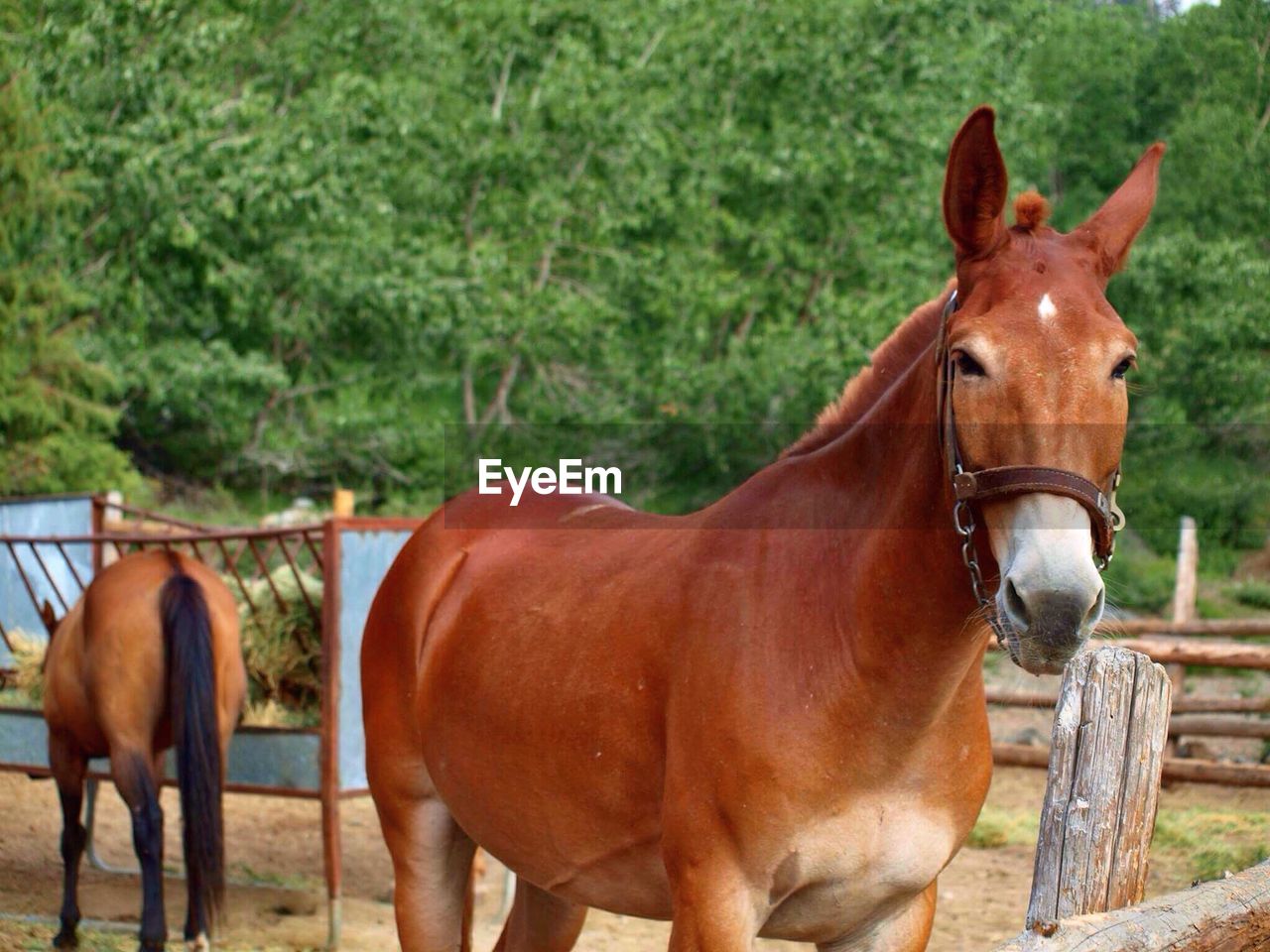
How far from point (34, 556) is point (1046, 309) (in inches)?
279

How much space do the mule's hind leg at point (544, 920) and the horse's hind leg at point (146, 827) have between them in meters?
2.36

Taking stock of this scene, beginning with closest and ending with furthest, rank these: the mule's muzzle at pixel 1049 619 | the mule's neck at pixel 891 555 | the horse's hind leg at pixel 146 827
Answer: the mule's muzzle at pixel 1049 619, the mule's neck at pixel 891 555, the horse's hind leg at pixel 146 827

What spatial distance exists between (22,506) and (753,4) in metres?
13.9

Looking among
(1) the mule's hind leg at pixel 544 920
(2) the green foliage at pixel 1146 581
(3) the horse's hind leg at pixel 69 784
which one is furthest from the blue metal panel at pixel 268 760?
(2) the green foliage at pixel 1146 581

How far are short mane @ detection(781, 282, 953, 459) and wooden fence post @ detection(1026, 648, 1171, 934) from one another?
0.67m

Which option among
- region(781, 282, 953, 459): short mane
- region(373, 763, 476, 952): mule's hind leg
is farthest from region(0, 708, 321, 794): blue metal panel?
region(781, 282, 953, 459): short mane

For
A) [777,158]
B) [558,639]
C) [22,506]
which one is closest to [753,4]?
[777,158]

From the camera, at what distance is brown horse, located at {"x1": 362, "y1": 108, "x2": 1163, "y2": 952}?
6.79ft

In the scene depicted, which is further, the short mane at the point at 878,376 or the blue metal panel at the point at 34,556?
the blue metal panel at the point at 34,556

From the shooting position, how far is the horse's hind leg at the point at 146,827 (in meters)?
5.32

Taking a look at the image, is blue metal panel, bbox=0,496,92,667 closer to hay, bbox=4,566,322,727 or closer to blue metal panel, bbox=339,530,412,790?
hay, bbox=4,566,322,727

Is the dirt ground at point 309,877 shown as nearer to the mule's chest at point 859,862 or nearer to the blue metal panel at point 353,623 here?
the blue metal panel at point 353,623

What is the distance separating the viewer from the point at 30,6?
1441cm

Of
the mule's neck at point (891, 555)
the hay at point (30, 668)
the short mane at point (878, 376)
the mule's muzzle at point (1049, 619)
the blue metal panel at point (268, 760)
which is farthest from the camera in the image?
the hay at point (30, 668)
